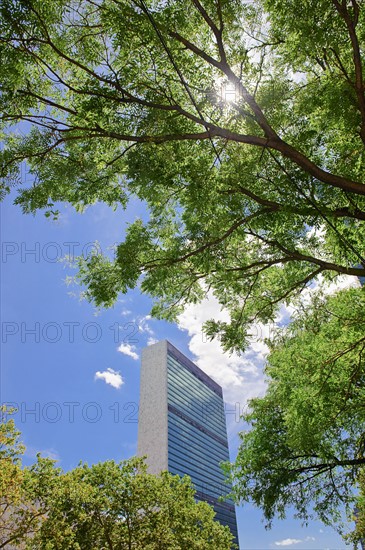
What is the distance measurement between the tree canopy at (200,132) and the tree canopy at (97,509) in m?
11.3

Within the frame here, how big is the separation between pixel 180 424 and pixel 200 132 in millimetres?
90690

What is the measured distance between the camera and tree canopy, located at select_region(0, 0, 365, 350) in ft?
14.8

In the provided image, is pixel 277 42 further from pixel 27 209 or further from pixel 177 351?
pixel 177 351

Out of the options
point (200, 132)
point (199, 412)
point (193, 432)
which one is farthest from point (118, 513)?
point (199, 412)

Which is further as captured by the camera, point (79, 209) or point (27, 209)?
point (79, 209)

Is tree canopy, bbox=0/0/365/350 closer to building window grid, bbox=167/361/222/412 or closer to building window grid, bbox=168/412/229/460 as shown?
building window grid, bbox=168/412/229/460

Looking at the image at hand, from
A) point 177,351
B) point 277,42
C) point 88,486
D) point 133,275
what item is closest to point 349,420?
point 133,275

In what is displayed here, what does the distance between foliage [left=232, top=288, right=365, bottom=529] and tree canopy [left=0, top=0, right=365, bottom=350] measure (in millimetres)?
1199

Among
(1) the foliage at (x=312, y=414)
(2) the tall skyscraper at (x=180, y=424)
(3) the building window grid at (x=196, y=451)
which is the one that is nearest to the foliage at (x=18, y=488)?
(1) the foliage at (x=312, y=414)

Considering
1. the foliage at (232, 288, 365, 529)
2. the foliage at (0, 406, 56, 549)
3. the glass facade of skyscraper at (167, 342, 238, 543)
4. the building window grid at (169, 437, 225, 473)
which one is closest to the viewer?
the foliage at (232, 288, 365, 529)

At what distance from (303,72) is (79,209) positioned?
14.8 ft

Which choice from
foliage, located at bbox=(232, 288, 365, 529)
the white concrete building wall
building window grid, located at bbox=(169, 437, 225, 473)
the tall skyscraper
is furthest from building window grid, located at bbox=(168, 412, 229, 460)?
foliage, located at bbox=(232, 288, 365, 529)

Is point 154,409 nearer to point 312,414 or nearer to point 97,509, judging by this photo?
point 97,509

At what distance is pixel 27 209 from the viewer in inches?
237
